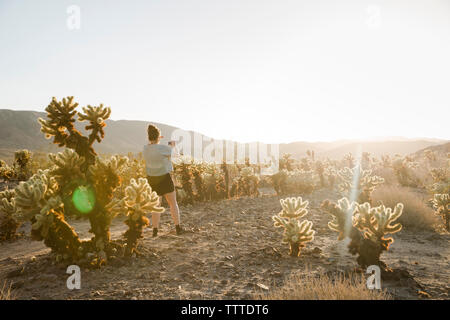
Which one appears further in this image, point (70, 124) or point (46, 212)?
point (70, 124)

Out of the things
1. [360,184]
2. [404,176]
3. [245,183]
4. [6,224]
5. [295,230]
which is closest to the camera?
[295,230]

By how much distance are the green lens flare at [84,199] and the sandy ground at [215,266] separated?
94 cm

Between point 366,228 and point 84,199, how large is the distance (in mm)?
4397

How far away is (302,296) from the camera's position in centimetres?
302

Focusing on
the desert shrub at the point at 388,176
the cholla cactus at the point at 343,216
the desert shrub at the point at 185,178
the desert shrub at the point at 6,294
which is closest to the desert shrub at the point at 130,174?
the desert shrub at the point at 185,178

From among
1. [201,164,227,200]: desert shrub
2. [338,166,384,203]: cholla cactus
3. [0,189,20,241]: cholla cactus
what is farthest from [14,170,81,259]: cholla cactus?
[201,164,227,200]: desert shrub

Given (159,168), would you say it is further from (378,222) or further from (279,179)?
(279,179)

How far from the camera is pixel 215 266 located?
4.58 m

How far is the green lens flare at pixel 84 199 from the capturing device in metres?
4.10

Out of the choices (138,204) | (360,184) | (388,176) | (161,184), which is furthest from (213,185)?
(388,176)

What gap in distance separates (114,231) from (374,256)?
565 centimetres

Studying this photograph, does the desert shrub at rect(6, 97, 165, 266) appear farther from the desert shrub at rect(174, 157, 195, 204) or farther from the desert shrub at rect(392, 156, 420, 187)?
the desert shrub at rect(392, 156, 420, 187)
